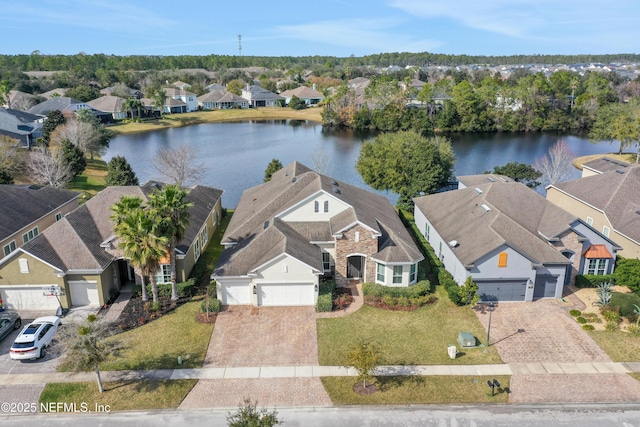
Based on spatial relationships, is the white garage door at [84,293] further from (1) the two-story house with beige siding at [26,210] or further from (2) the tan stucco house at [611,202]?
(2) the tan stucco house at [611,202]

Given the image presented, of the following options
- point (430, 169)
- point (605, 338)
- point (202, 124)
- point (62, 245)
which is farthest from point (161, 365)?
point (202, 124)

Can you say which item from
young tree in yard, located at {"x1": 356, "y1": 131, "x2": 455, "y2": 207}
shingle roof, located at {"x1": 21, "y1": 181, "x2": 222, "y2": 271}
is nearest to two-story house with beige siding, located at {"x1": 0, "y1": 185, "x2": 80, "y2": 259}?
shingle roof, located at {"x1": 21, "y1": 181, "x2": 222, "y2": 271}

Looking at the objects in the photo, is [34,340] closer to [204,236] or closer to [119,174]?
[204,236]

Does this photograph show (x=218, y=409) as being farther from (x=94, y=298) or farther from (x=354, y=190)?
(x=354, y=190)

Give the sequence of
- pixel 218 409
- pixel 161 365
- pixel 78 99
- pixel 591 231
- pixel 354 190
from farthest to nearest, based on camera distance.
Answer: pixel 78 99 → pixel 354 190 → pixel 591 231 → pixel 161 365 → pixel 218 409

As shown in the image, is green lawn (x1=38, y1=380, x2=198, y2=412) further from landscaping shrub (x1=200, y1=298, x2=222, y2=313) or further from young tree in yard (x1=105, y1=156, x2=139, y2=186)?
young tree in yard (x1=105, y1=156, x2=139, y2=186)
